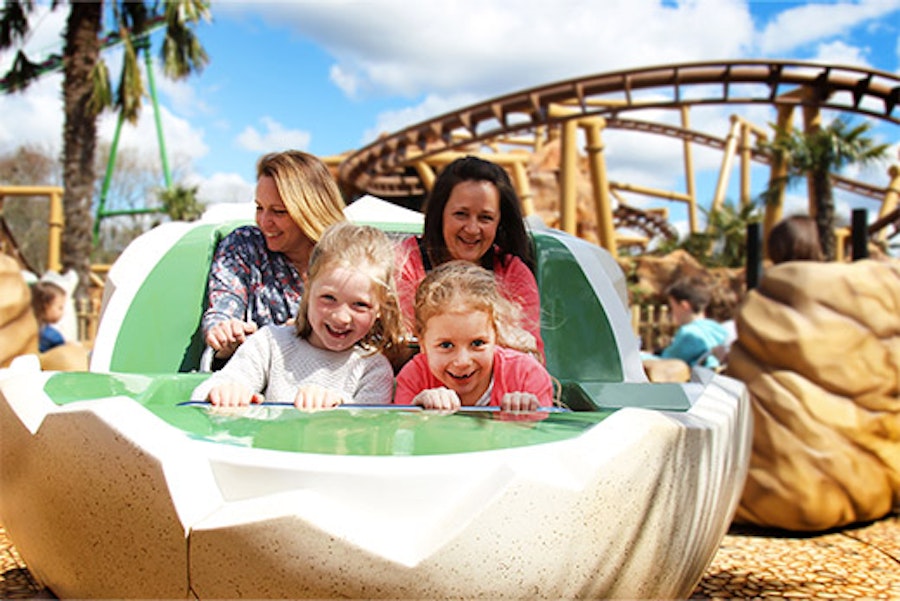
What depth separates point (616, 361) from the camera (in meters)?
2.16

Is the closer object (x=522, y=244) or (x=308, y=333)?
(x=308, y=333)

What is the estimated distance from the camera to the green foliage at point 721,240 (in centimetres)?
1964

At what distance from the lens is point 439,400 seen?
1.49 meters

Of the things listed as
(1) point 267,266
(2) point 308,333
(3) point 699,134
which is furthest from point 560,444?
(3) point 699,134

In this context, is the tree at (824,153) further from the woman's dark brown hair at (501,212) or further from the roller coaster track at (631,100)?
the woman's dark brown hair at (501,212)

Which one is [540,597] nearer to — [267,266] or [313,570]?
[313,570]

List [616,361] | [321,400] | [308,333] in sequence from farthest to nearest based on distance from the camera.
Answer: [616,361], [308,333], [321,400]

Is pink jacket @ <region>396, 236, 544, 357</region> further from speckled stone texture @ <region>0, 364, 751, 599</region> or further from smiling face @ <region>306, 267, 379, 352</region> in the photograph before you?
speckled stone texture @ <region>0, 364, 751, 599</region>

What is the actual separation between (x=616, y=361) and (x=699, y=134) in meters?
17.5

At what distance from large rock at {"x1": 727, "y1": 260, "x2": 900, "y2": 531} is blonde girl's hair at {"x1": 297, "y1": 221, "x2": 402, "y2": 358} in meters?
1.88

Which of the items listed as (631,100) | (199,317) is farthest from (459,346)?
(631,100)

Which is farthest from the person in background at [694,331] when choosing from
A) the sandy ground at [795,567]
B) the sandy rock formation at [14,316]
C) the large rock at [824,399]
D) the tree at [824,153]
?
the tree at [824,153]

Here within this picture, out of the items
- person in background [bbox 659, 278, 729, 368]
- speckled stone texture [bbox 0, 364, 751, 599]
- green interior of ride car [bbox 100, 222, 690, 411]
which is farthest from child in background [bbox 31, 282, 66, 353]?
speckled stone texture [bbox 0, 364, 751, 599]

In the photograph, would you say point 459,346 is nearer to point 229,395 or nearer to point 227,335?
point 229,395
